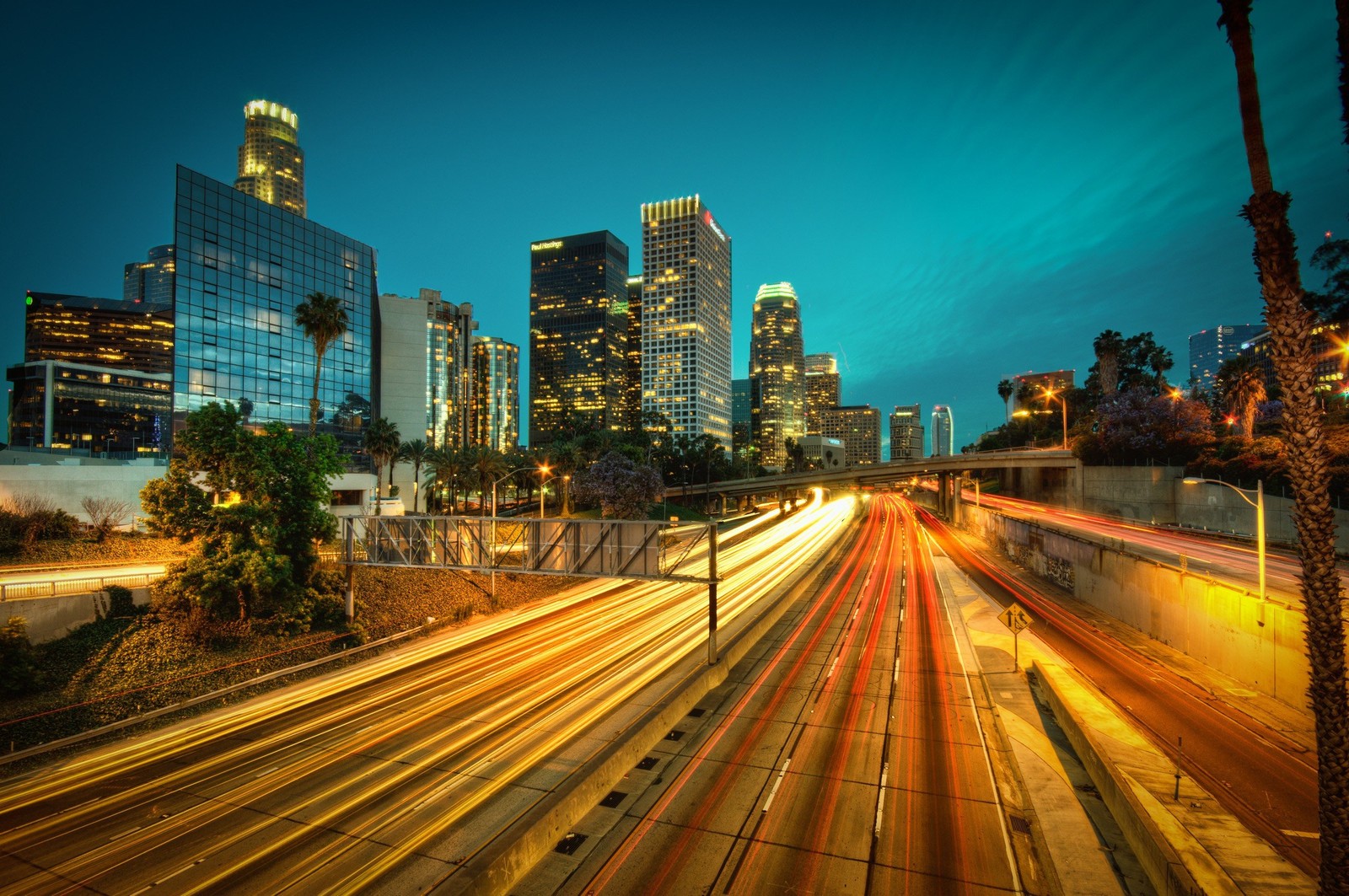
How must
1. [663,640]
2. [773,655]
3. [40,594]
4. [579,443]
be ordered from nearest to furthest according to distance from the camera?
1. [40,594]
2. [773,655]
3. [663,640]
4. [579,443]

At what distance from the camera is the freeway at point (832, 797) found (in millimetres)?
11984

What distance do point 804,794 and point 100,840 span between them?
Result: 59.1 feet

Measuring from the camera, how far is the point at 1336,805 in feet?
27.0

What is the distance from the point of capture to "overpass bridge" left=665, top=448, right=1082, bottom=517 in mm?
72750

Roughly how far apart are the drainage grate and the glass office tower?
75906 mm

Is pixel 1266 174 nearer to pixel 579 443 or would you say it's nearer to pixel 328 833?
pixel 328 833

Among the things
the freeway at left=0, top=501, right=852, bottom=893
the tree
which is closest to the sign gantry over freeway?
the freeway at left=0, top=501, right=852, bottom=893

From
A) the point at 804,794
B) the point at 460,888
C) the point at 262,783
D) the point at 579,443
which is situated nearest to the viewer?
the point at 460,888

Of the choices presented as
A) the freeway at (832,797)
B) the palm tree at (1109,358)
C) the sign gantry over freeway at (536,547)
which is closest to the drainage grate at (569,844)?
the freeway at (832,797)

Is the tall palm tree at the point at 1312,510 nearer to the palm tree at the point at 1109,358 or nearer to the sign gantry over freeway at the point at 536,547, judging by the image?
the sign gantry over freeway at the point at 536,547

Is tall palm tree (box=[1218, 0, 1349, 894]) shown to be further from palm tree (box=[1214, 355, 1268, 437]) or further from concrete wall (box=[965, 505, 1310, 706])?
palm tree (box=[1214, 355, 1268, 437])

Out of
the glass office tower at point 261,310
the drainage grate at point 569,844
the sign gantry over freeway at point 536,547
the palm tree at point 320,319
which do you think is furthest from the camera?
the glass office tower at point 261,310

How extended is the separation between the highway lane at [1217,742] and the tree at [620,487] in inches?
1850

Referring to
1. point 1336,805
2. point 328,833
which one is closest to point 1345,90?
point 1336,805
